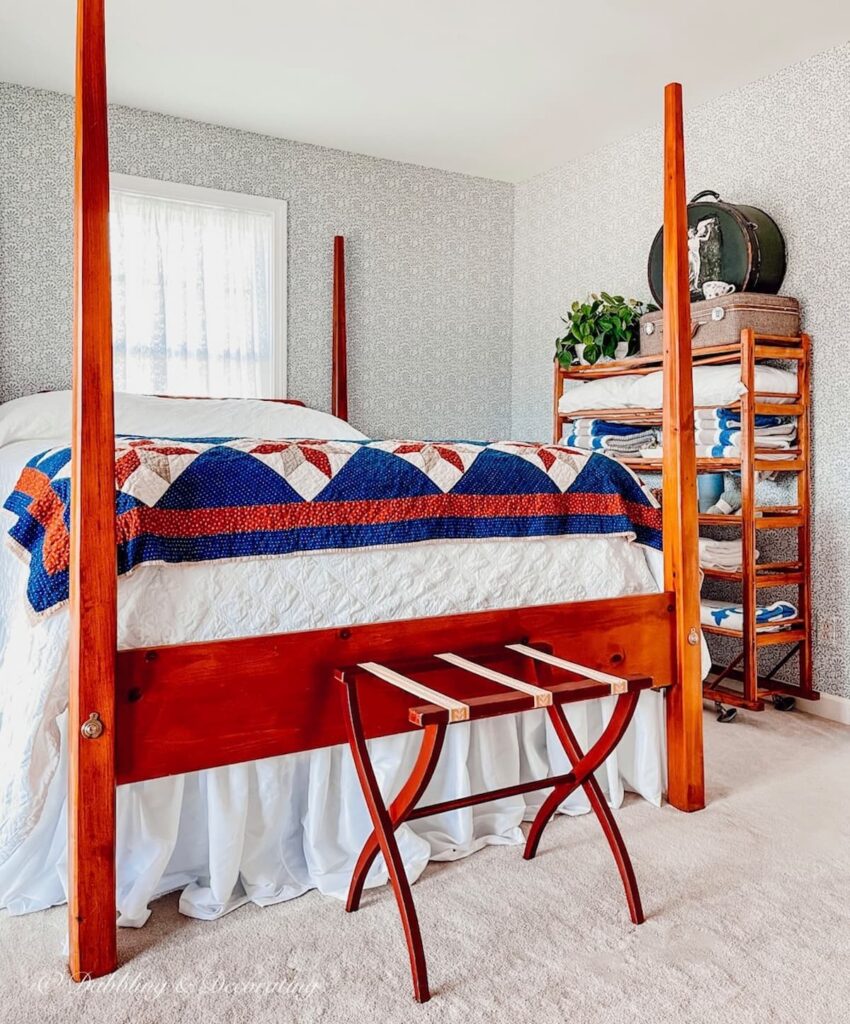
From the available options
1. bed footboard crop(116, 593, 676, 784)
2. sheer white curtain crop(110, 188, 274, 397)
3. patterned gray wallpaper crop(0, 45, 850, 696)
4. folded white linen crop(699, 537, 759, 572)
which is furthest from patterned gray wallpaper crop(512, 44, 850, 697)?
sheer white curtain crop(110, 188, 274, 397)

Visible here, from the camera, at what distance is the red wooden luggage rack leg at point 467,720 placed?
1.45 m

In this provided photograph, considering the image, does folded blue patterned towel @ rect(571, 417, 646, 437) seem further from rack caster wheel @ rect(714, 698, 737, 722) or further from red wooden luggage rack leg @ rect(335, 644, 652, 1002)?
red wooden luggage rack leg @ rect(335, 644, 652, 1002)

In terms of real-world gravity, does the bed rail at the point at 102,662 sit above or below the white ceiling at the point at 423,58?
below

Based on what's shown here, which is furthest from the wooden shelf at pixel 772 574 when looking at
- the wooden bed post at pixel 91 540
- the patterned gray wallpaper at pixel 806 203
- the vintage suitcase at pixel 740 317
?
the wooden bed post at pixel 91 540

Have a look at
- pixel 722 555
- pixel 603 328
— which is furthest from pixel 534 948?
pixel 603 328

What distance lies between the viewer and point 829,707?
2.93m

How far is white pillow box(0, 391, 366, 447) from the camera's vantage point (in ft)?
9.45

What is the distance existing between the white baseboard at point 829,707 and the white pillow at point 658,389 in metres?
1.04

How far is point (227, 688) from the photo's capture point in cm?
156

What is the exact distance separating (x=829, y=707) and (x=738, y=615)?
1.47 feet

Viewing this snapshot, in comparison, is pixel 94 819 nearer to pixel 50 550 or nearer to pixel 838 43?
pixel 50 550

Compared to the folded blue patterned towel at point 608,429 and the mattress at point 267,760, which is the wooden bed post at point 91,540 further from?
the folded blue patterned towel at point 608,429

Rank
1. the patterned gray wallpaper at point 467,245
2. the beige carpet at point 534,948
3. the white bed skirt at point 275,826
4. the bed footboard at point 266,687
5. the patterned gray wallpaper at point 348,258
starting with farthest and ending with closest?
the patterned gray wallpaper at point 348,258, the patterned gray wallpaper at point 467,245, the white bed skirt at point 275,826, the bed footboard at point 266,687, the beige carpet at point 534,948

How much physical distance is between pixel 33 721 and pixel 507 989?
91cm
